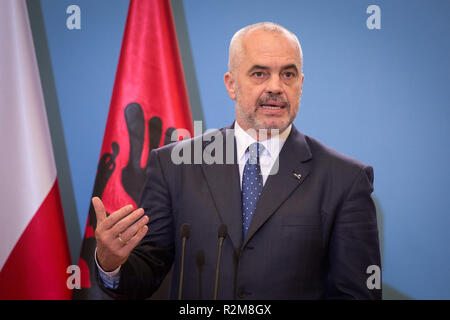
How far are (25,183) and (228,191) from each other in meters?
1.51

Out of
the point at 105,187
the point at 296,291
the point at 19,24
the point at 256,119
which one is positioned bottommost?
the point at 296,291

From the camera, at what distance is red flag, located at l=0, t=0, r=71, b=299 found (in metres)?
2.48

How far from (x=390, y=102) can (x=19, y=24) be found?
2.35 meters

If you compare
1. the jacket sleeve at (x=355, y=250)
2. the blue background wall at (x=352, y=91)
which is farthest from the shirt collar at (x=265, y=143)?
the blue background wall at (x=352, y=91)

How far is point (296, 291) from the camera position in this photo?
1530mm

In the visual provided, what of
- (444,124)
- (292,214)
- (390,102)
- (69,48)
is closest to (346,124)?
(390,102)

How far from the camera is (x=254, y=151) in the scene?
5.46 feet

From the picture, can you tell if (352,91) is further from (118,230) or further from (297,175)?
(118,230)

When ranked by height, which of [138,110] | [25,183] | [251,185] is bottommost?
[25,183]

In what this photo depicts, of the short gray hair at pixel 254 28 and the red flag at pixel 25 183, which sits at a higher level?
the short gray hair at pixel 254 28

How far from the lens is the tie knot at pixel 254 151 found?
165 cm

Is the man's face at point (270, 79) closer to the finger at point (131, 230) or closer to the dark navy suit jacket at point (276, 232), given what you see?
the dark navy suit jacket at point (276, 232)

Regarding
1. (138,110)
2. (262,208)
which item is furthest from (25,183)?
(262,208)
